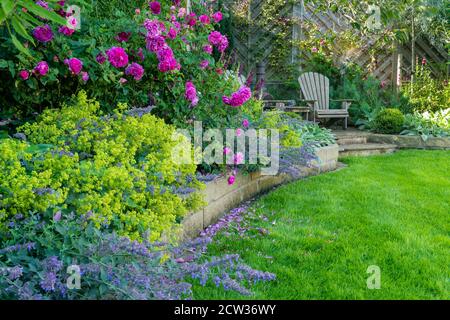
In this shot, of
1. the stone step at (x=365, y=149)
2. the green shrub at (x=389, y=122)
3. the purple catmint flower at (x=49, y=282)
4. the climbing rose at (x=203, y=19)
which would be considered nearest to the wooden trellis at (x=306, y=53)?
the green shrub at (x=389, y=122)

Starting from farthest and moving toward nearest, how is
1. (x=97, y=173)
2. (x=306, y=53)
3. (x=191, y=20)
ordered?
(x=306, y=53), (x=191, y=20), (x=97, y=173)

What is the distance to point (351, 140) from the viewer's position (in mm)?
6148

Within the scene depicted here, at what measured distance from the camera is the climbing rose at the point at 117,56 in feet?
8.61

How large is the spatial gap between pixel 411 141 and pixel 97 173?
5146 millimetres

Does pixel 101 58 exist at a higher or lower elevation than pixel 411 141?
higher

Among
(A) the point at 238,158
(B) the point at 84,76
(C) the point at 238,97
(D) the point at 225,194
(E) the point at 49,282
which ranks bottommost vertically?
(D) the point at 225,194

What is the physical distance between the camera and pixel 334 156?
4.80 metres

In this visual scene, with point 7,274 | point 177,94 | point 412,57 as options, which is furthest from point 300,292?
point 412,57

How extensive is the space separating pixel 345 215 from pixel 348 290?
1.11m

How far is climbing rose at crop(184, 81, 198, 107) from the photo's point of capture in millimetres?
2945

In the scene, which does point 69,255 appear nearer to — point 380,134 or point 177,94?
point 177,94

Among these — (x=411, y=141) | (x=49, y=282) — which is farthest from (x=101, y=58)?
(x=411, y=141)

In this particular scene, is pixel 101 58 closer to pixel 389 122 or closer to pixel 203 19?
pixel 203 19

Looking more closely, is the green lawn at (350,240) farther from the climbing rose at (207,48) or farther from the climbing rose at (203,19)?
the climbing rose at (203,19)
